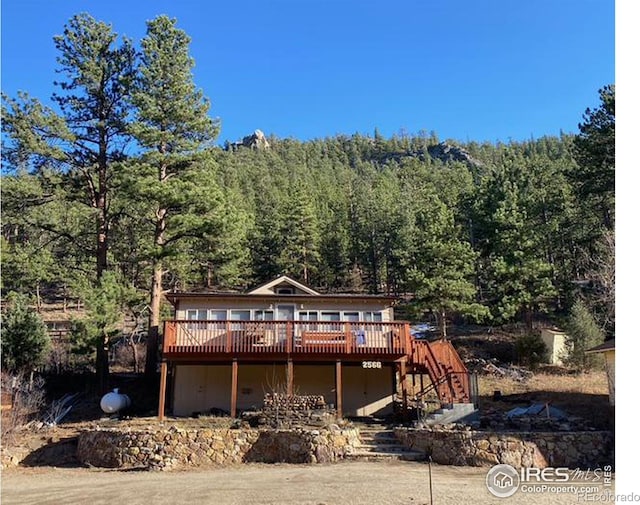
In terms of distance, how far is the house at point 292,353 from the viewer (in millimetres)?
17312

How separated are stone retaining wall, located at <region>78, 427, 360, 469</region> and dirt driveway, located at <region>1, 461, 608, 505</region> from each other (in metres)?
0.62

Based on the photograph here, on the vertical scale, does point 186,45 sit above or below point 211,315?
above

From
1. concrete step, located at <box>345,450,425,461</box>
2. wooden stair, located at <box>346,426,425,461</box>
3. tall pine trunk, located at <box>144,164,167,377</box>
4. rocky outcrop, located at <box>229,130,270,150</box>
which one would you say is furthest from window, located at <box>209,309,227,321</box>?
rocky outcrop, located at <box>229,130,270,150</box>

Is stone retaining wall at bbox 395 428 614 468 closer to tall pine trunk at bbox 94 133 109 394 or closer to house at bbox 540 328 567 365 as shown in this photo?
house at bbox 540 328 567 365

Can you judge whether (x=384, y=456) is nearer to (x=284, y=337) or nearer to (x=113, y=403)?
(x=284, y=337)

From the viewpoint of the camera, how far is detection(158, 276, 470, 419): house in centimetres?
1731

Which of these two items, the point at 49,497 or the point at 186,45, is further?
the point at 186,45

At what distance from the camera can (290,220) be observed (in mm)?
42062

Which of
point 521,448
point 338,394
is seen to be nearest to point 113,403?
point 338,394

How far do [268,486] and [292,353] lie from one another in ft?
21.0

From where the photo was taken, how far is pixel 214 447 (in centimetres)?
1443
